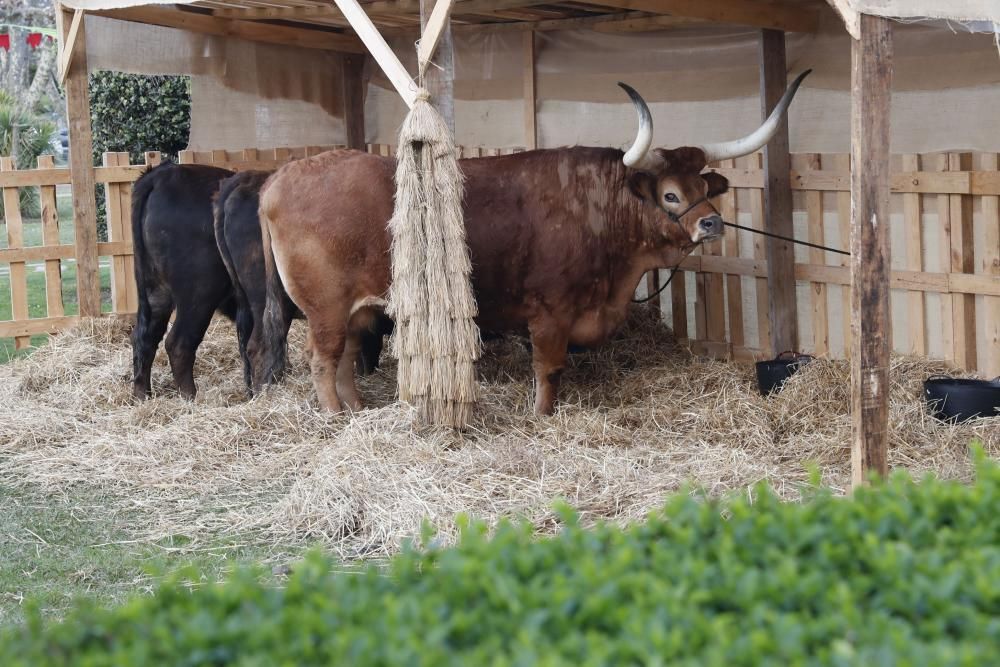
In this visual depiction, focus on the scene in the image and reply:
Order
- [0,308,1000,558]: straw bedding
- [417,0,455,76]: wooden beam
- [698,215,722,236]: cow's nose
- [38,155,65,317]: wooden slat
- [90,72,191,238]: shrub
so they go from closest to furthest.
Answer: [0,308,1000,558]: straw bedding → [417,0,455,76]: wooden beam → [698,215,722,236]: cow's nose → [38,155,65,317]: wooden slat → [90,72,191,238]: shrub

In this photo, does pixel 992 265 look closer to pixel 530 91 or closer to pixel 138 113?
pixel 530 91

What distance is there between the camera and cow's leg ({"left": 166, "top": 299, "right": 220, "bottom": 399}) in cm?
859

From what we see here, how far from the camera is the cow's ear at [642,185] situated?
8.06 meters

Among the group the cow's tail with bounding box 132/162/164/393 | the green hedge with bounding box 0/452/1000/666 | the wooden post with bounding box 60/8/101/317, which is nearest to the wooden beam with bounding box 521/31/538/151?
the cow's tail with bounding box 132/162/164/393

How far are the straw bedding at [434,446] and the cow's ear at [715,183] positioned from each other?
49.2 inches

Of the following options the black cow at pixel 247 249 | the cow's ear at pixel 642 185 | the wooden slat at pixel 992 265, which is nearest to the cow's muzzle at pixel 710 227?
the cow's ear at pixel 642 185

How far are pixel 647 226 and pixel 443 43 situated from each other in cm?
202

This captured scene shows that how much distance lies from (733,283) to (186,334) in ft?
13.1

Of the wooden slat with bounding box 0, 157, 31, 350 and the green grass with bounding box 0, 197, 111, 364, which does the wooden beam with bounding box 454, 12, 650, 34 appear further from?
the green grass with bounding box 0, 197, 111, 364

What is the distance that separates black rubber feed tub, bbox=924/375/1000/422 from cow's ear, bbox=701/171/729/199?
1976 mm

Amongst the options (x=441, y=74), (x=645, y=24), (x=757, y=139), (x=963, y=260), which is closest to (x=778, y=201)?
(x=757, y=139)

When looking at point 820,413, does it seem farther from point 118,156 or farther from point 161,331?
point 118,156

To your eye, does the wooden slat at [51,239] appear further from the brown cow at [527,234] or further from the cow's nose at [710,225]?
the cow's nose at [710,225]

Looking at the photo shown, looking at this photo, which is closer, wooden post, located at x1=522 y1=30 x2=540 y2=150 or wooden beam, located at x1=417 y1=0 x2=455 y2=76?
wooden beam, located at x1=417 y1=0 x2=455 y2=76
